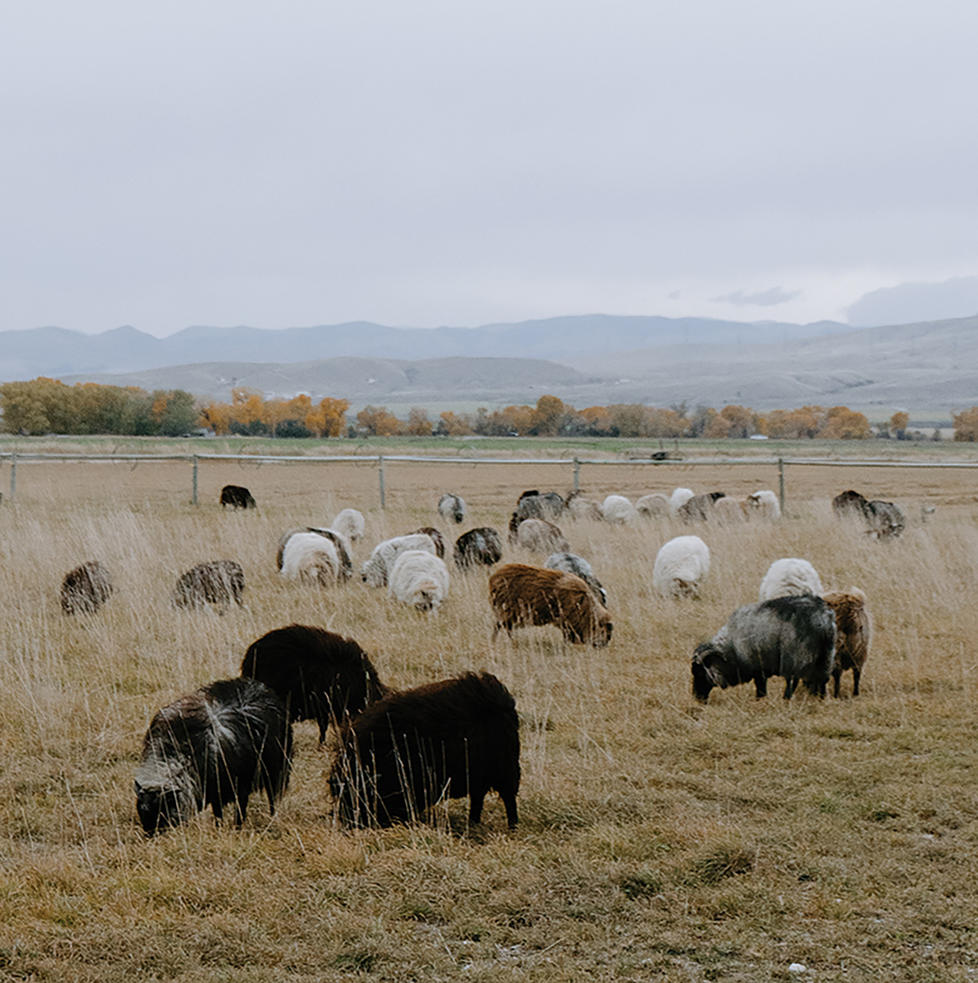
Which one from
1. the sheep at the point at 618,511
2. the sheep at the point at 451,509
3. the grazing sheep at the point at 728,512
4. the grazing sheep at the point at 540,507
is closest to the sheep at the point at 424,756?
the grazing sheep at the point at 540,507

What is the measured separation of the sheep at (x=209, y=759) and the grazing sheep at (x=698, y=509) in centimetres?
1416

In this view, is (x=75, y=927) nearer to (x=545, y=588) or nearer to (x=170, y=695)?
(x=170, y=695)

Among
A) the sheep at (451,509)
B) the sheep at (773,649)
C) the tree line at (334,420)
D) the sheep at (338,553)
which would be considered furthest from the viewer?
the tree line at (334,420)

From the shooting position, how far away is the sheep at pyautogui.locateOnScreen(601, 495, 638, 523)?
20.3m

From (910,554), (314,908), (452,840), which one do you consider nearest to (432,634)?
(452,840)

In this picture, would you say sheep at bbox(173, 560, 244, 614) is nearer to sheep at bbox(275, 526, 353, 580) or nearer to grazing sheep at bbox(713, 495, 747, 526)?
sheep at bbox(275, 526, 353, 580)

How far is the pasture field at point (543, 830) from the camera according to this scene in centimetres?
392

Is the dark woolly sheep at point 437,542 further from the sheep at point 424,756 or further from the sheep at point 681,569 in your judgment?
the sheep at point 424,756

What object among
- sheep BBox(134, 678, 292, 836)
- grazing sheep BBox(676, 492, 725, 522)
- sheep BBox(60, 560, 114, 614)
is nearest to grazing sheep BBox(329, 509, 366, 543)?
sheep BBox(60, 560, 114, 614)

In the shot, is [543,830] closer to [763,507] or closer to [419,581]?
[419,581]

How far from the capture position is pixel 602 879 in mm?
4531

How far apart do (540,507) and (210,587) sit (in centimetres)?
868

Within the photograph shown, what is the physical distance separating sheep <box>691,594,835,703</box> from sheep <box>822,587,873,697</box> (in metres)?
0.31

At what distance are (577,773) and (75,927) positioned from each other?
295cm
